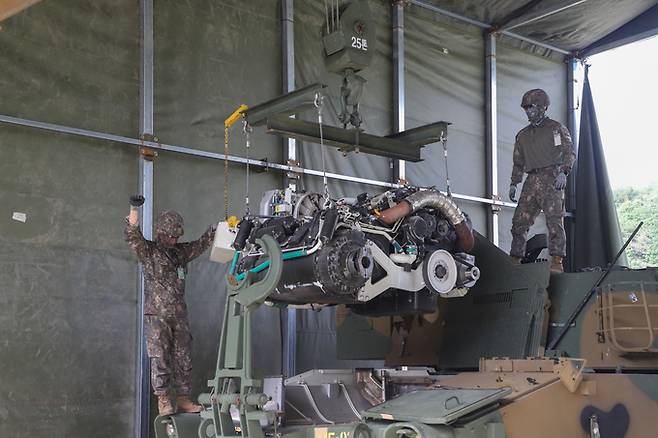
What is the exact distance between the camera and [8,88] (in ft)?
28.1

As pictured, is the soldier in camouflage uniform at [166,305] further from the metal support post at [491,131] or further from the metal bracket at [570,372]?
the metal support post at [491,131]

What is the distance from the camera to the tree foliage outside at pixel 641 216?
1738 centimetres

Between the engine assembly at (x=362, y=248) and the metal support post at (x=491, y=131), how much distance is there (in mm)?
6098

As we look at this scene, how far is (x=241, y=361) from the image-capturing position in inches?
234

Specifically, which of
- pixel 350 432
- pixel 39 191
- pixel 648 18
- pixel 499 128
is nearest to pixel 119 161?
pixel 39 191

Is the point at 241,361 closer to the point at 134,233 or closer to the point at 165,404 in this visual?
the point at 165,404

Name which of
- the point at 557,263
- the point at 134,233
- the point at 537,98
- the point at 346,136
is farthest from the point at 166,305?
the point at 537,98

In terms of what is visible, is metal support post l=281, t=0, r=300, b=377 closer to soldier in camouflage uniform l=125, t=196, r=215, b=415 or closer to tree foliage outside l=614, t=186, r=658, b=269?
soldier in camouflage uniform l=125, t=196, r=215, b=415

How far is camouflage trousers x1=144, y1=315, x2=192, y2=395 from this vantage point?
8.27 metres

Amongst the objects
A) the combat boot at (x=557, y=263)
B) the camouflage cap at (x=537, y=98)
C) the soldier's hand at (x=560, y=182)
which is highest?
the camouflage cap at (x=537, y=98)

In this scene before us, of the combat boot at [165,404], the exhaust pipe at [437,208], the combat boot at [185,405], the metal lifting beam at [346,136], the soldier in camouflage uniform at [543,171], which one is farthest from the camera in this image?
the soldier in camouflage uniform at [543,171]

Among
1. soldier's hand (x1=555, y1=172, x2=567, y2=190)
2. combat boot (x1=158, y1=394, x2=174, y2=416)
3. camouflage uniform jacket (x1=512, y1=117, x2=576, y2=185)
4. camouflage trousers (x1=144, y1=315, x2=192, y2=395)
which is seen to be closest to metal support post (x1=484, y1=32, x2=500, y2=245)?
camouflage uniform jacket (x1=512, y1=117, x2=576, y2=185)

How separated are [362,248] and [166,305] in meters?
2.84

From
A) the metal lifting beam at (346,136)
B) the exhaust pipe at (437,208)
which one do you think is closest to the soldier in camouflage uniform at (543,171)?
the metal lifting beam at (346,136)
